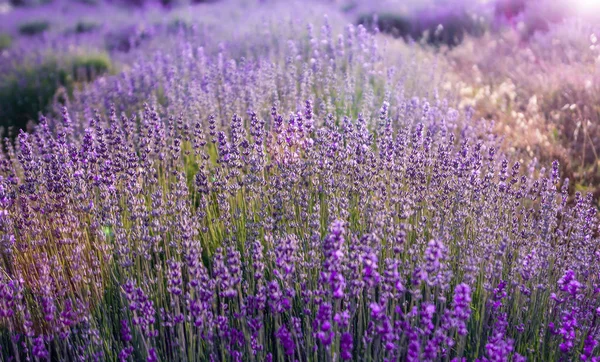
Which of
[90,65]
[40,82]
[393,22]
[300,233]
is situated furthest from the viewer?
[393,22]

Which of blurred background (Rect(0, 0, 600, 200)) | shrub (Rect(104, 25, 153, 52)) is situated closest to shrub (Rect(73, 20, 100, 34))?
blurred background (Rect(0, 0, 600, 200))

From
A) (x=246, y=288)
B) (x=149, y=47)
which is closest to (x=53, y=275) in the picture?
(x=246, y=288)

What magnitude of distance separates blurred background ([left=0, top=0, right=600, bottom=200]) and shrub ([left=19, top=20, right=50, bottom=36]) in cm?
184

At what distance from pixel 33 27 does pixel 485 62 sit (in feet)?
46.9

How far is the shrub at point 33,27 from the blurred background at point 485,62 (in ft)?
6.03

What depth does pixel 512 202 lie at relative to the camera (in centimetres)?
322

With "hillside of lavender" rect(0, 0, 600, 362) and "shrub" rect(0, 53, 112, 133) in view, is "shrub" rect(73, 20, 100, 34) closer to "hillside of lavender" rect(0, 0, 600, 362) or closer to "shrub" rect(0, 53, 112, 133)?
"shrub" rect(0, 53, 112, 133)

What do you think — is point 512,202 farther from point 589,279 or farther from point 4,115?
point 4,115

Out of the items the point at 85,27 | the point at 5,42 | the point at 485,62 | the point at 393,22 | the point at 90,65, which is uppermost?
the point at 393,22

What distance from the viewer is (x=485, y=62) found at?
835 cm

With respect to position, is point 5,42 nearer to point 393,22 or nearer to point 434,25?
point 393,22

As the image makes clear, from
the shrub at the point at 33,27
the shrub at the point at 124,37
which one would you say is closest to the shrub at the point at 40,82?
the shrub at the point at 124,37

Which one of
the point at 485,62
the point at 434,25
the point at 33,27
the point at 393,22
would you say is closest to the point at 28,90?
the point at 485,62

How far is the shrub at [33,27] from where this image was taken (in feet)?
55.8
